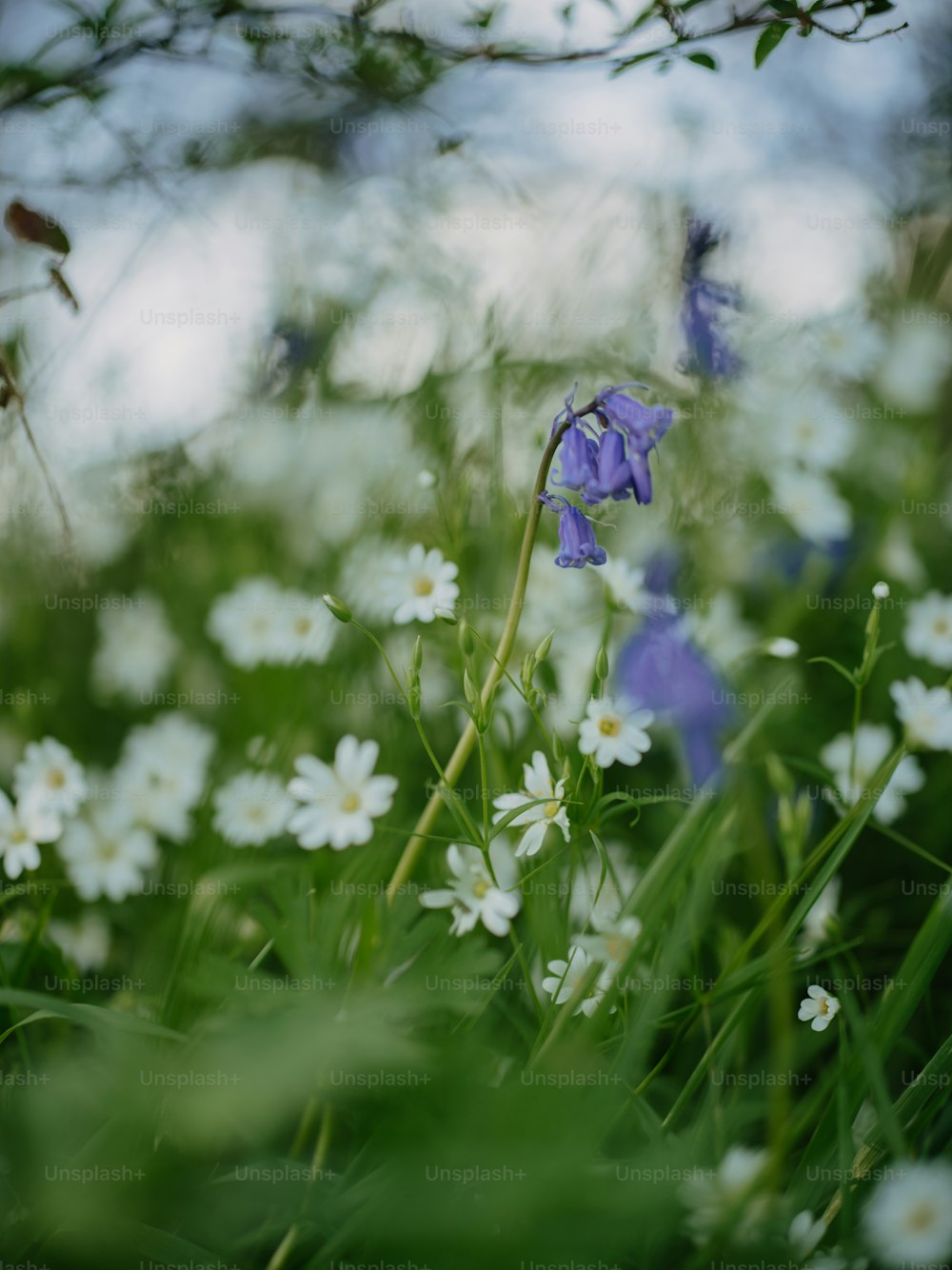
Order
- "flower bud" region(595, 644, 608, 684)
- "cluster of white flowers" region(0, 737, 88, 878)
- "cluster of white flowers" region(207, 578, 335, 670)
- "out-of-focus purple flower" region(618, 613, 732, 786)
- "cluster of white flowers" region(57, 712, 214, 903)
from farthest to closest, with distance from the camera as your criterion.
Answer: "cluster of white flowers" region(207, 578, 335, 670) < "cluster of white flowers" region(57, 712, 214, 903) < "out-of-focus purple flower" region(618, 613, 732, 786) < "cluster of white flowers" region(0, 737, 88, 878) < "flower bud" region(595, 644, 608, 684)

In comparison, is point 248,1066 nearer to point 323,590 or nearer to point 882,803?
point 882,803

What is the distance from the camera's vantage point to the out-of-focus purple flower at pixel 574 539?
101 cm

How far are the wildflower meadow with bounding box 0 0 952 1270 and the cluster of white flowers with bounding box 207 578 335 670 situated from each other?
0.02 m

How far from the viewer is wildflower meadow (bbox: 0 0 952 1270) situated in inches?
37.6

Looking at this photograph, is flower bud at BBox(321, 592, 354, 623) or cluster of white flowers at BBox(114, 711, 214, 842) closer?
flower bud at BBox(321, 592, 354, 623)

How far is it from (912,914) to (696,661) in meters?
0.71

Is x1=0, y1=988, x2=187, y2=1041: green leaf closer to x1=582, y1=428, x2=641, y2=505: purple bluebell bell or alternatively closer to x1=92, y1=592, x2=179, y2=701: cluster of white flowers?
x1=582, y1=428, x2=641, y2=505: purple bluebell bell

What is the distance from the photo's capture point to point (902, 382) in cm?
268

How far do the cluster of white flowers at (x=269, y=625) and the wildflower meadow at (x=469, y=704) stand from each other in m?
0.02

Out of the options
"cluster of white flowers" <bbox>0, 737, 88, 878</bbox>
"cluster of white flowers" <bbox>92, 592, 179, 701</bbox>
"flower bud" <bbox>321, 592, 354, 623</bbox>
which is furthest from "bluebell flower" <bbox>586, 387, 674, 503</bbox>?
"cluster of white flowers" <bbox>92, 592, 179, 701</bbox>

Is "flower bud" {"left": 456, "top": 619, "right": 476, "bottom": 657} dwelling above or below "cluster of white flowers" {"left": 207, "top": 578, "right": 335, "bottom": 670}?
above

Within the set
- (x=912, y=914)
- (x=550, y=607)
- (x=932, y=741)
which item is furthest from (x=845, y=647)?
(x=932, y=741)

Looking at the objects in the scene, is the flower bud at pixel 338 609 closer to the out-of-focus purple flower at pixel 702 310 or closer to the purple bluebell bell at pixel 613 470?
the purple bluebell bell at pixel 613 470

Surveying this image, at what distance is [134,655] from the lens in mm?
2252
